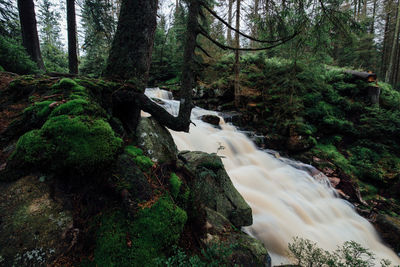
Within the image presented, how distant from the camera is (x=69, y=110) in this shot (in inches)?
79.8

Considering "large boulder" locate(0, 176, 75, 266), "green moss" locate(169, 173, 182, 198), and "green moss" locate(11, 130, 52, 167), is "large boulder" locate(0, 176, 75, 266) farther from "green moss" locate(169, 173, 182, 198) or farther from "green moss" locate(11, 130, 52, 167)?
"green moss" locate(169, 173, 182, 198)

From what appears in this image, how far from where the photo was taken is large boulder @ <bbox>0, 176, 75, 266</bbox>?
50.8 inches

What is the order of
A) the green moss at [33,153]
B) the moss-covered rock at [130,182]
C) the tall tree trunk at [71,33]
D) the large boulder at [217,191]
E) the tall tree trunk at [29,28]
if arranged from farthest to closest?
1. the tall tree trunk at [71,33]
2. the tall tree trunk at [29,28]
3. the large boulder at [217,191]
4. the moss-covered rock at [130,182]
5. the green moss at [33,153]

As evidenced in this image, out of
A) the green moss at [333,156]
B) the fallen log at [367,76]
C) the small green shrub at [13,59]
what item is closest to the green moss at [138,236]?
the small green shrub at [13,59]

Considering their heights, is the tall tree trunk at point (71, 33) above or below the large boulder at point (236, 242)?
above

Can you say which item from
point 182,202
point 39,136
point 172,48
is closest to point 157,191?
point 182,202

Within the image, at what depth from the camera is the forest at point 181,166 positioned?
1.62m

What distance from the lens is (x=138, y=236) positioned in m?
1.70

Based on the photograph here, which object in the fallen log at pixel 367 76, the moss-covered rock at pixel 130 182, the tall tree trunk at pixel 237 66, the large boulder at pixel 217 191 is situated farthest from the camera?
the fallen log at pixel 367 76

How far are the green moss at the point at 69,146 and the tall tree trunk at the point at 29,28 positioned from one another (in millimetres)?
9006

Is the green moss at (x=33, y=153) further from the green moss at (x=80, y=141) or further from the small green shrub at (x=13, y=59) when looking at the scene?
the small green shrub at (x=13, y=59)

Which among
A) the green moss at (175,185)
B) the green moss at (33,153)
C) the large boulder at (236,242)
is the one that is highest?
the green moss at (33,153)

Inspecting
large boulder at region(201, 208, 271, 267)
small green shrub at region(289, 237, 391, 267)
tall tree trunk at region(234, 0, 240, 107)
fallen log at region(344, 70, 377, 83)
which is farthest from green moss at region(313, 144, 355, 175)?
large boulder at region(201, 208, 271, 267)

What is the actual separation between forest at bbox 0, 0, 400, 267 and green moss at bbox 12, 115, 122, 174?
1cm
